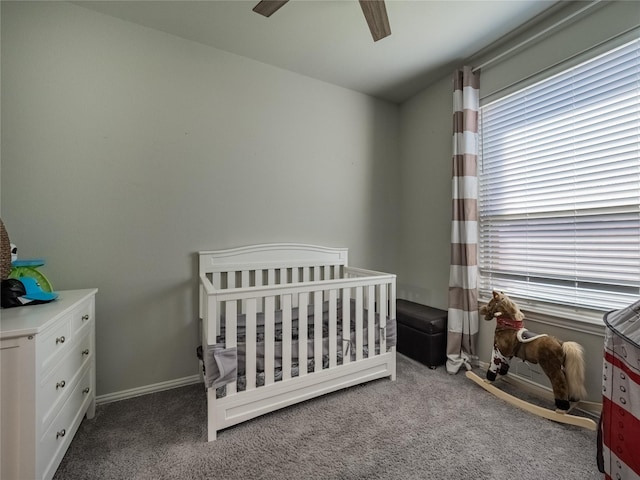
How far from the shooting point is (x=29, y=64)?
159 cm

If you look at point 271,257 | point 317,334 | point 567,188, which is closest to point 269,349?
point 317,334

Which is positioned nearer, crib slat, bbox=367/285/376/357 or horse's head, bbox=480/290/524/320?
horse's head, bbox=480/290/524/320

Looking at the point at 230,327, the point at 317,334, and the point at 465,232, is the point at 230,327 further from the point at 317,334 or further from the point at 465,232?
the point at 465,232

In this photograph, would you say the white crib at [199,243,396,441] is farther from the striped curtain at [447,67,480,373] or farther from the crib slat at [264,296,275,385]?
the striped curtain at [447,67,480,373]

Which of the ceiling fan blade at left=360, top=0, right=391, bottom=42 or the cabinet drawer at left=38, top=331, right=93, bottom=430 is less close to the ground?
the ceiling fan blade at left=360, top=0, right=391, bottom=42

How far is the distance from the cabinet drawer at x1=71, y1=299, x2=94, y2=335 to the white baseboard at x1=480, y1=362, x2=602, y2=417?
273 cm

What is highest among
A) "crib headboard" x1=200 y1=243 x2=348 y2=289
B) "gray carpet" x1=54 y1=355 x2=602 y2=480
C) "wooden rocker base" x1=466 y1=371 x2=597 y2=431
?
"crib headboard" x1=200 y1=243 x2=348 y2=289

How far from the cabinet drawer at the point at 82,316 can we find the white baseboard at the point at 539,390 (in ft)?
8.95

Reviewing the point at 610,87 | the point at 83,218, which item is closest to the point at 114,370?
the point at 83,218

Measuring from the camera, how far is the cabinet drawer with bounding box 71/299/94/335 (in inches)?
51.6

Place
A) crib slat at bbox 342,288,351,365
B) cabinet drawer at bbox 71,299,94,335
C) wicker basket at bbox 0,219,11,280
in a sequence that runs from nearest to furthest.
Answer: wicker basket at bbox 0,219,11,280 < cabinet drawer at bbox 71,299,94,335 < crib slat at bbox 342,288,351,365

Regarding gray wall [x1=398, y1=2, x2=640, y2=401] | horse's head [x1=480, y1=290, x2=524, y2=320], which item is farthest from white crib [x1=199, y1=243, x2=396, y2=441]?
gray wall [x1=398, y1=2, x2=640, y2=401]

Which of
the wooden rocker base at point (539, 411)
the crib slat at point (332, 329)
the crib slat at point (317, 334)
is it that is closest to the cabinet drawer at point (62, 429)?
the crib slat at point (317, 334)

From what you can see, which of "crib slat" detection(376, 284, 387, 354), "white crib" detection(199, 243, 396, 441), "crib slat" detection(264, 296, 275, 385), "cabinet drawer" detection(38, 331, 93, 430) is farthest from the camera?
"crib slat" detection(376, 284, 387, 354)
